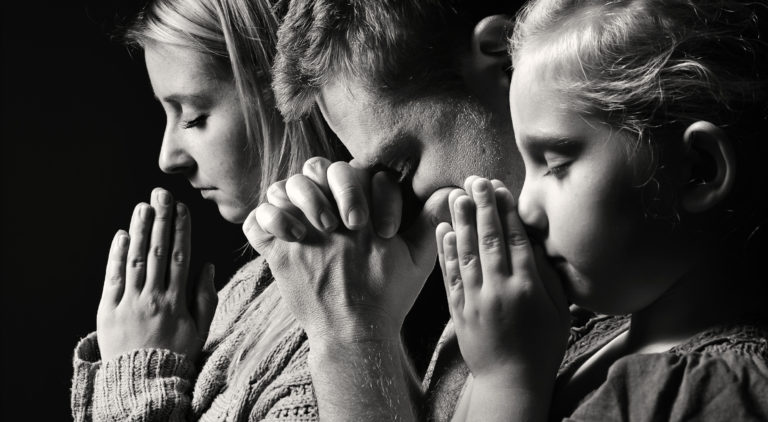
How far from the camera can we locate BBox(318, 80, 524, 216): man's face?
47.2 inches

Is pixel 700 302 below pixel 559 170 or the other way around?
below

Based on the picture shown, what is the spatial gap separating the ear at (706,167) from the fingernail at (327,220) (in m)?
0.46

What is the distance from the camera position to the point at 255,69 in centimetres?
159

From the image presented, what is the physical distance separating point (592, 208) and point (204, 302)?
945 mm

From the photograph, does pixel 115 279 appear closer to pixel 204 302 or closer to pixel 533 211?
pixel 204 302

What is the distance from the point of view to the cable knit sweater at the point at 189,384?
51.5 inches

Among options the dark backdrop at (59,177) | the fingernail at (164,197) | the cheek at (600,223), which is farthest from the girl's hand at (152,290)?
the dark backdrop at (59,177)

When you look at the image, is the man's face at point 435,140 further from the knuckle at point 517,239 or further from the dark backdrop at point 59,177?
the dark backdrop at point 59,177

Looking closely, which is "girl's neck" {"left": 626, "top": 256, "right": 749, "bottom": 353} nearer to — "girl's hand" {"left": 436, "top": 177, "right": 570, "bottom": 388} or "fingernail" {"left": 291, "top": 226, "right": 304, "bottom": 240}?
"girl's hand" {"left": 436, "top": 177, "right": 570, "bottom": 388}

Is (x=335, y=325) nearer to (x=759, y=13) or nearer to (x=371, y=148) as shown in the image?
(x=371, y=148)

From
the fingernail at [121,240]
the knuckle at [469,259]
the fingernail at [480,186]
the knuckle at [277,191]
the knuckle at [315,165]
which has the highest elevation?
the fingernail at [480,186]

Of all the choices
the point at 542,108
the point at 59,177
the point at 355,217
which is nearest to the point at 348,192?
the point at 355,217

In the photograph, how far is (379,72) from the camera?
47.2 inches

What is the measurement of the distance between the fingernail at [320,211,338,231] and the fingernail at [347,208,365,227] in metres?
0.02
